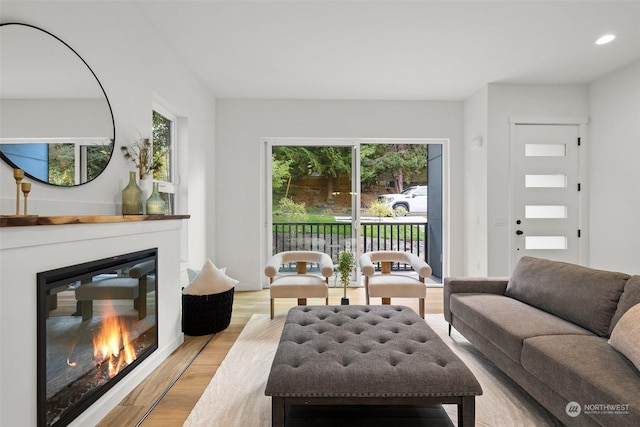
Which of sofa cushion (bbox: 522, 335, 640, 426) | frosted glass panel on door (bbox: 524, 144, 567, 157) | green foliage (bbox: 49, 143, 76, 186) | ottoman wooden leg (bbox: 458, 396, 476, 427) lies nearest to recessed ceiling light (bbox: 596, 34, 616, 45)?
frosted glass panel on door (bbox: 524, 144, 567, 157)

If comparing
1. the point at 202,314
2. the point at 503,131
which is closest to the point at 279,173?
the point at 202,314

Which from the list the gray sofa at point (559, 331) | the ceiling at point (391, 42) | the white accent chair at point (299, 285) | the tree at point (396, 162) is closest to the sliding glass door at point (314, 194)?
the tree at point (396, 162)

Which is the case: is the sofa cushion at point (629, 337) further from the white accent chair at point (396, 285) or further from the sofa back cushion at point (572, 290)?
the white accent chair at point (396, 285)

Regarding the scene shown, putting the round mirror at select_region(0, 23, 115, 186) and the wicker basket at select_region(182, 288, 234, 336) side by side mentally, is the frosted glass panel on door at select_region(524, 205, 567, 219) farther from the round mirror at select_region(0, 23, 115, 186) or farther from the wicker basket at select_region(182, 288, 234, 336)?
the round mirror at select_region(0, 23, 115, 186)

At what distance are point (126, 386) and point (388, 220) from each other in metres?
4.38

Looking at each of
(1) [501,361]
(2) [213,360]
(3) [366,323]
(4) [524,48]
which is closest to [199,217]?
(2) [213,360]

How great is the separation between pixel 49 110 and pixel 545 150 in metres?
4.91

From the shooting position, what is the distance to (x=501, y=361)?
210 centimetres

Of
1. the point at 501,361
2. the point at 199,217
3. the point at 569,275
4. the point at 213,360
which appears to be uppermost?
the point at 199,217

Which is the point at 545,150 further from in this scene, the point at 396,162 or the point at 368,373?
the point at 368,373

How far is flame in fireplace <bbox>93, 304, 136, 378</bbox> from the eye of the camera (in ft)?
6.17

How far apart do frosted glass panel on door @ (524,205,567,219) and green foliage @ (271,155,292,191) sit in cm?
316

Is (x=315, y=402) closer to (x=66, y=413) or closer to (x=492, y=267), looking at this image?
(x=66, y=413)

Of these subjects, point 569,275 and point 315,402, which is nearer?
point 315,402
